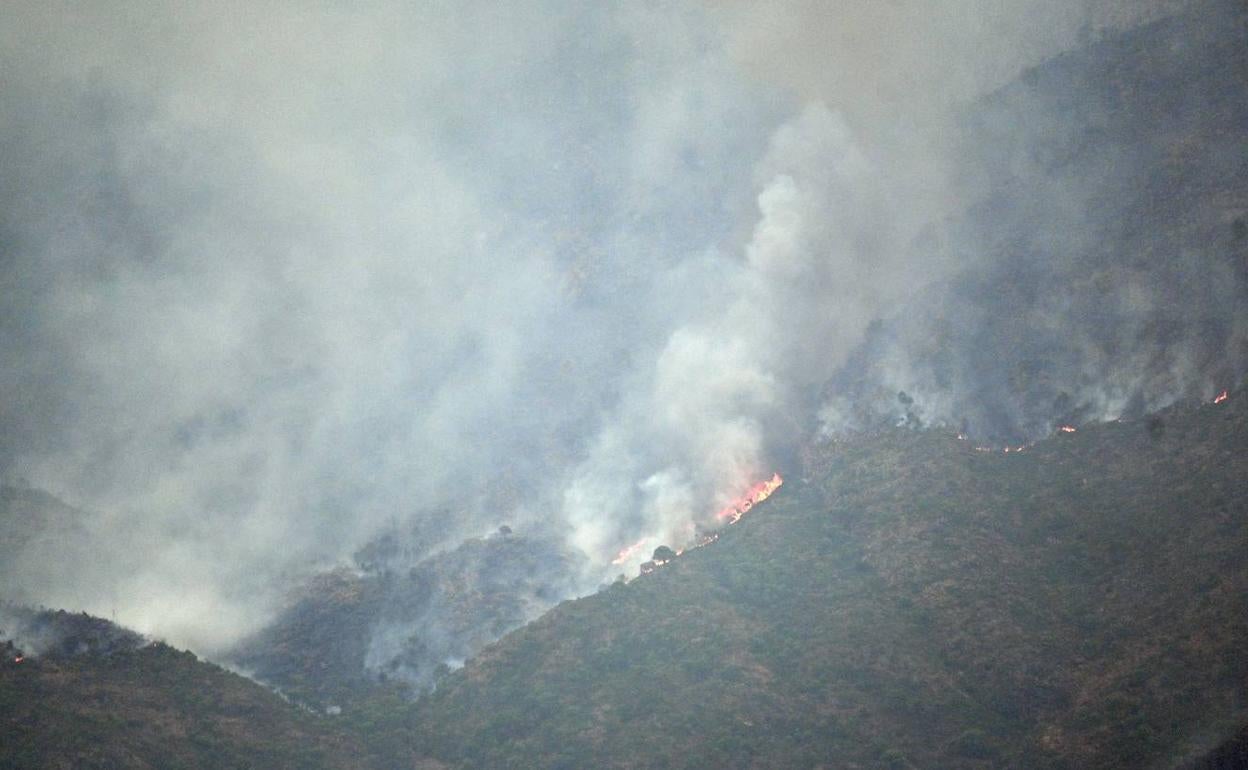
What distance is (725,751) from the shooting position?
65125 millimetres

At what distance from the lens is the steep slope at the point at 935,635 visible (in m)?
57.6

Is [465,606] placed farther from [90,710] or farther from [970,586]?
[970,586]

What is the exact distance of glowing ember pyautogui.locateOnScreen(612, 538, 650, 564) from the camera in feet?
351

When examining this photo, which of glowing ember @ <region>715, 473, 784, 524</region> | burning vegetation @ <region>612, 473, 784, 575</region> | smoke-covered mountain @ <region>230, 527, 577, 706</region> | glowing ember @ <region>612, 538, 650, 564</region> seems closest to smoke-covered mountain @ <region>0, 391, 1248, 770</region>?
smoke-covered mountain @ <region>230, 527, 577, 706</region>

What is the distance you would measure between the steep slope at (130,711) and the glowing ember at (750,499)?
53.8m

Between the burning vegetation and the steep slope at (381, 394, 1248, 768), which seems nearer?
the steep slope at (381, 394, 1248, 768)

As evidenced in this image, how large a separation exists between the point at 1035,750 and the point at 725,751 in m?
22.2

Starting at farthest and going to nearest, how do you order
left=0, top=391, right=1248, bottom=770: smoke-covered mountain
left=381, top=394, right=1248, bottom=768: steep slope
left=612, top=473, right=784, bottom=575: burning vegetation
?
left=612, top=473, right=784, bottom=575: burning vegetation, left=0, top=391, right=1248, bottom=770: smoke-covered mountain, left=381, top=394, right=1248, bottom=768: steep slope

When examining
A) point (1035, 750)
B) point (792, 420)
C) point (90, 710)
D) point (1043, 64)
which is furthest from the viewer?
point (1043, 64)

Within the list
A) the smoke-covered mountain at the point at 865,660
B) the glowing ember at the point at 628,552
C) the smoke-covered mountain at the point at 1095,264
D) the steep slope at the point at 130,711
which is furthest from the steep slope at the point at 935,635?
the steep slope at the point at 130,711

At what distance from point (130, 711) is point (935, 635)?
67.5 metres

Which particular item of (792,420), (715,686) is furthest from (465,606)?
(792,420)

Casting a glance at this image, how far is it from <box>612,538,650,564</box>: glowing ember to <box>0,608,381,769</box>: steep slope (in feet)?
135

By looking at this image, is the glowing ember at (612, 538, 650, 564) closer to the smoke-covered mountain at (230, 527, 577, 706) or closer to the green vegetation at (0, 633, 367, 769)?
the smoke-covered mountain at (230, 527, 577, 706)
